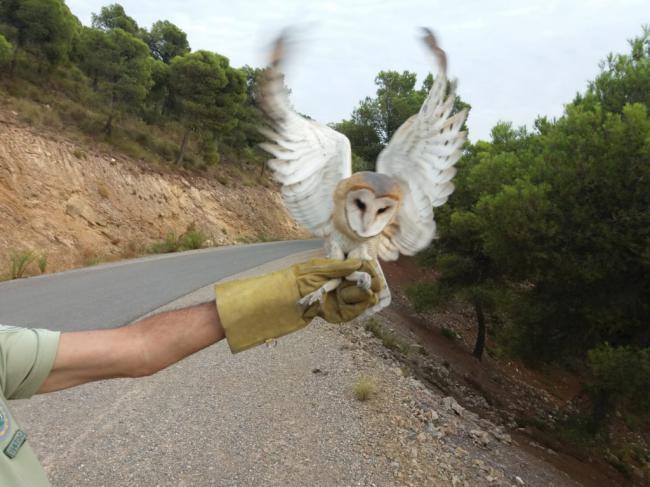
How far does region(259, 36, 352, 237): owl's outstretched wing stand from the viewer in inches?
94.0

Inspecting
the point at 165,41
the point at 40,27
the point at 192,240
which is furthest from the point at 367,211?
the point at 165,41

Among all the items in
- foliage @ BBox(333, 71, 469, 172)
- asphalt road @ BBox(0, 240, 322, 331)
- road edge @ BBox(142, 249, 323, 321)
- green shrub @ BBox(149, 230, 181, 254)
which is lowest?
green shrub @ BBox(149, 230, 181, 254)

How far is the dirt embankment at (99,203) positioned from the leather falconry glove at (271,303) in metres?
11.0

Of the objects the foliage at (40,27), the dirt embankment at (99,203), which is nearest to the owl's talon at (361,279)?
the dirt embankment at (99,203)

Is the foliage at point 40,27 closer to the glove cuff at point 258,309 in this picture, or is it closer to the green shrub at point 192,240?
the green shrub at point 192,240

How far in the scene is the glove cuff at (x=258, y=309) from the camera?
1472 mm

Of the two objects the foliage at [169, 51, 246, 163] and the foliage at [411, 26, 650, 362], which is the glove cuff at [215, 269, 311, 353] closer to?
the foliage at [411, 26, 650, 362]

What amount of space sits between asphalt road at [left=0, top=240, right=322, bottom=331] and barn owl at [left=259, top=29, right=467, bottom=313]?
4441 millimetres

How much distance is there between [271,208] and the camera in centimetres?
2280

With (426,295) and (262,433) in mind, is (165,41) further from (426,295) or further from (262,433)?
(262,433)

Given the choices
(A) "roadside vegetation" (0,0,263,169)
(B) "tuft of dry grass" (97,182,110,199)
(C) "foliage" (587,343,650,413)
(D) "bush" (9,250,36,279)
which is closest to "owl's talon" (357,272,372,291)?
(C) "foliage" (587,343,650,413)

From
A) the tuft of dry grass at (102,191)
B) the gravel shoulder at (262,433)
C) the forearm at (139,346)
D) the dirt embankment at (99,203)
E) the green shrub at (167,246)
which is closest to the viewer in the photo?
the forearm at (139,346)

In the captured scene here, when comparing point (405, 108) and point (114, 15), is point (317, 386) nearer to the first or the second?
point (405, 108)

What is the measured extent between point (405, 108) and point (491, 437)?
3968 mm
